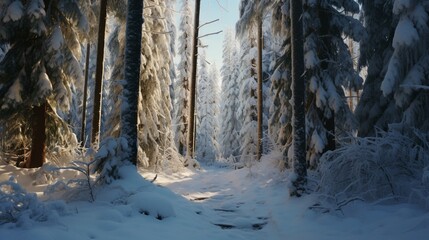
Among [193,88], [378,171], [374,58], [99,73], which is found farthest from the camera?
[193,88]

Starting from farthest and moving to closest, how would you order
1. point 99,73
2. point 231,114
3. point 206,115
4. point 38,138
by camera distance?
point 206,115 → point 231,114 → point 99,73 → point 38,138

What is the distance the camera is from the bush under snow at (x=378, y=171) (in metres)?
6.24

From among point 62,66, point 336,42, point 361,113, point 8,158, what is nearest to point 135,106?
point 62,66

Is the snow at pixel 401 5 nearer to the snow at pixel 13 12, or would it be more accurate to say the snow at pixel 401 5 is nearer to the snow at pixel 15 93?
the snow at pixel 13 12

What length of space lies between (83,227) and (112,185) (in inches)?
78.4

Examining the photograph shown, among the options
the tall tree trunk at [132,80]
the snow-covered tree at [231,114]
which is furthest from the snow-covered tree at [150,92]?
the snow-covered tree at [231,114]

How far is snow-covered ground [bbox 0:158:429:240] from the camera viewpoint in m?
4.43

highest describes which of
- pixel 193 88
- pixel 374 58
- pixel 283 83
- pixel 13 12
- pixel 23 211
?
pixel 13 12

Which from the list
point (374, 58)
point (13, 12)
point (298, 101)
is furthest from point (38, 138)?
point (374, 58)

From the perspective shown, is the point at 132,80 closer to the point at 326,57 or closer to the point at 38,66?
the point at 38,66

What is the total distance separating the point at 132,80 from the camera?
24.4 ft

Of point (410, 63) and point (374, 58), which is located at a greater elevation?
point (374, 58)

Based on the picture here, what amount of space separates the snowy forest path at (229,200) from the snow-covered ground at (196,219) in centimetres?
2

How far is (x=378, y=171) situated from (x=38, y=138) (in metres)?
8.95
